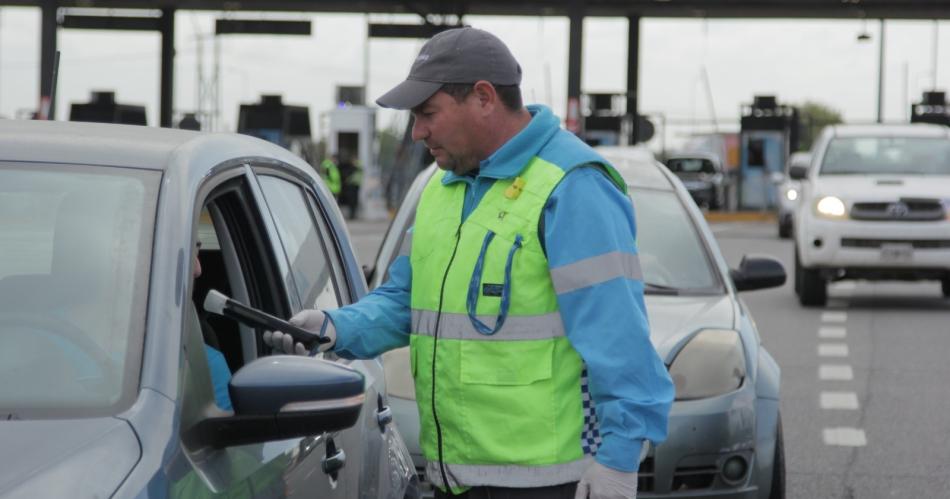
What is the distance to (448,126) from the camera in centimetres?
412

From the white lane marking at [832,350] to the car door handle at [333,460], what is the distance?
10689 millimetres

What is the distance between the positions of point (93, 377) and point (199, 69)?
52.8 m

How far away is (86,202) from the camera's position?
3.81 metres

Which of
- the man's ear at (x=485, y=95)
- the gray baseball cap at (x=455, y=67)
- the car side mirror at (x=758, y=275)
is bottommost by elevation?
the car side mirror at (x=758, y=275)

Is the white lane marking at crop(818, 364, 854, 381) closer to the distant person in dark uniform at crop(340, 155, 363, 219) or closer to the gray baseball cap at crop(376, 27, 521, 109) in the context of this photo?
the gray baseball cap at crop(376, 27, 521, 109)

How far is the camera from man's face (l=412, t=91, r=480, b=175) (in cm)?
411

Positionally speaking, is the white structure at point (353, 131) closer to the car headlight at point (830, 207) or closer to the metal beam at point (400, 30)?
the metal beam at point (400, 30)

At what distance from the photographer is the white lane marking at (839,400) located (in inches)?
457

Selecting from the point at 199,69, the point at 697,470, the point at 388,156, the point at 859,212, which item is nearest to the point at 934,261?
the point at 859,212

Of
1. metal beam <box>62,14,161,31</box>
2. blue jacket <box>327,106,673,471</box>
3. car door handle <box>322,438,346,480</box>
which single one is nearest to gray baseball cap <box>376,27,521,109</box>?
blue jacket <box>327,106,673,471</box>

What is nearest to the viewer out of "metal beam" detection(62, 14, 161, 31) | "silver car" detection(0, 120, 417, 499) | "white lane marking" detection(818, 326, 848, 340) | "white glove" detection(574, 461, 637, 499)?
"silver car" detection(0, 120, 417, 499)

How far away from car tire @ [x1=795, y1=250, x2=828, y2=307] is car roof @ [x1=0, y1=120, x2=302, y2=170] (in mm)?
14718

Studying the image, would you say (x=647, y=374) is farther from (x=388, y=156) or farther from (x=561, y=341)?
(x=388, y=156)

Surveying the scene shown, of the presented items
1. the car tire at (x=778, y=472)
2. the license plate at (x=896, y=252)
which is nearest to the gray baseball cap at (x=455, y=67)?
the car tire at (x=778, y=472)
